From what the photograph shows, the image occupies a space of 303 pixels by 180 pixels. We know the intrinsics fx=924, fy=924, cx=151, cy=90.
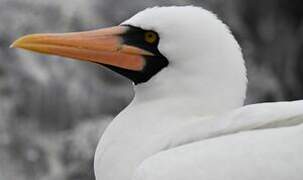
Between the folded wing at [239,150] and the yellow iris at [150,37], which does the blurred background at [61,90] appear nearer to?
the yellow iris at [150,37]

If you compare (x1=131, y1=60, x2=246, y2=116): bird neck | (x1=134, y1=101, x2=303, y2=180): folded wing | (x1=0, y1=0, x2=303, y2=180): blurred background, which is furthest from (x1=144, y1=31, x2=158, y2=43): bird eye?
(x1=0, y1=0, x2=303, y2=180): blurred background

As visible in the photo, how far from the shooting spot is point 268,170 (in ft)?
11.8

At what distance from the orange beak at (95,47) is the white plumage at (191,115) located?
119mm

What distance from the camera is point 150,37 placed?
13.6 ft

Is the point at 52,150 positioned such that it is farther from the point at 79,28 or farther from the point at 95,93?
the point at 79,28

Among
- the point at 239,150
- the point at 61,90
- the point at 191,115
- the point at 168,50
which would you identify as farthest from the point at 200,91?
the point at 61,90

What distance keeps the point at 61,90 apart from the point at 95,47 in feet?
14.1

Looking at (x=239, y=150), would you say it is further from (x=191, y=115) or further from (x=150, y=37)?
(x=150, y=37)

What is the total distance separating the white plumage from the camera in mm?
3717

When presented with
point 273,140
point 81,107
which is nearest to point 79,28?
point 81,107

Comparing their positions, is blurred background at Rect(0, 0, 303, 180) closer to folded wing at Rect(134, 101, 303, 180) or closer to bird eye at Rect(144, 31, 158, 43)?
bird eye at Rect(144, 31, 158, 43)

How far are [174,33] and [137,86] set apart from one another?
1.07 ft

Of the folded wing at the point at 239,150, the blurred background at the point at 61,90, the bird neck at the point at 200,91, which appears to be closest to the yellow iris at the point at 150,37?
the bird neck at the point at 200,91

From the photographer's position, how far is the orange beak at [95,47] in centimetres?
414
